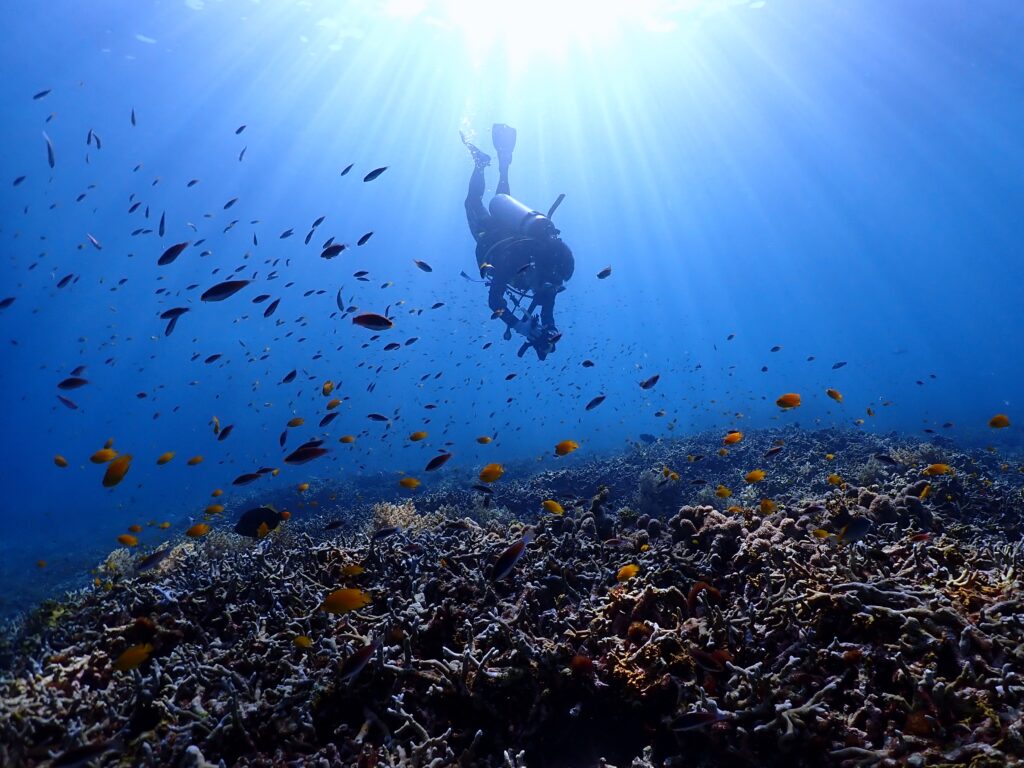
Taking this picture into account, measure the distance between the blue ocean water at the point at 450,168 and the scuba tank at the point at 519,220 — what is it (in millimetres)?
4264

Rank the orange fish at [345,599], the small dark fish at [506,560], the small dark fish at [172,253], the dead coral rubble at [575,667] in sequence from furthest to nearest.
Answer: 1. the small dark fish at [172,253]
2. the orange fish at [345,599]
3. the small dark fish at [506,560]
4. the dead coral rubble at [575,667]

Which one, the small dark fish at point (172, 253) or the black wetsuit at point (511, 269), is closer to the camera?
the small dark fish at point (172, 253)

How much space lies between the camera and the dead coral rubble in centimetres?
266

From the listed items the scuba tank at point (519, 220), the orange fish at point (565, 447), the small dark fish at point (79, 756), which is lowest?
the small dark fish at point (79, 756)

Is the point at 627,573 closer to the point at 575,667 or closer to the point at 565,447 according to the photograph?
the point at 575,667

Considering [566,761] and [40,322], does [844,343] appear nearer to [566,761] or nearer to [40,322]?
[566,761]

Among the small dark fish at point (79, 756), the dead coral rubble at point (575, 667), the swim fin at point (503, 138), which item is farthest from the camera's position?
the swim fin at point (503, 138)

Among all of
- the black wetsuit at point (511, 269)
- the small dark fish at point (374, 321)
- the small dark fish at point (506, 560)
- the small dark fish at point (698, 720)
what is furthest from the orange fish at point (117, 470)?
the black wetsuit at point (511, 269)

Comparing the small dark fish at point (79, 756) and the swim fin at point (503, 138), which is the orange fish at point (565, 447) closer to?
the small dark fish at point (79, 756)

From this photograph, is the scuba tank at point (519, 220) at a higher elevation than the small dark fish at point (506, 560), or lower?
higher

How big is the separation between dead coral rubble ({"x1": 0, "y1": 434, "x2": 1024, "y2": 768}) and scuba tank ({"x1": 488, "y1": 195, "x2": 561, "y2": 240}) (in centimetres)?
955

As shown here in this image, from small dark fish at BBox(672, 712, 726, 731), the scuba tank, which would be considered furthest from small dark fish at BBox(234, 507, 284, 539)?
the scuba tank

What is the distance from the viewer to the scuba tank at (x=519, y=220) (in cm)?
1238

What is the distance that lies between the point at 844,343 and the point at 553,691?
20209cm
